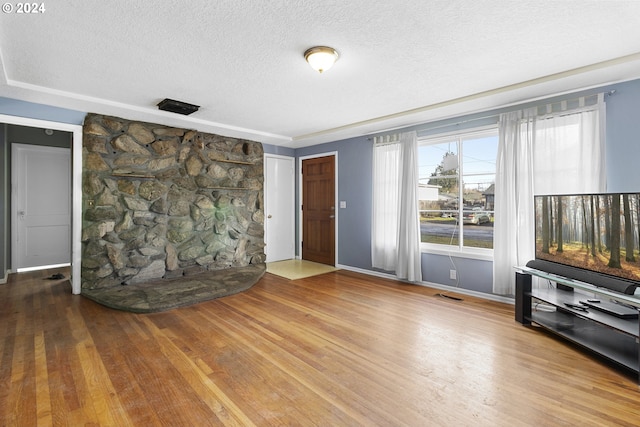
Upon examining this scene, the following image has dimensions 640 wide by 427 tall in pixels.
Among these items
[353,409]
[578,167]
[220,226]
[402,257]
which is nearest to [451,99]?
[578,167]

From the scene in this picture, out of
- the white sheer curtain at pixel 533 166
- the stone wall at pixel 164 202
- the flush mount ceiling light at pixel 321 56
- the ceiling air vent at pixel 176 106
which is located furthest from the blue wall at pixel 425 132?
the flush mount ceiling light at pixel 321 56

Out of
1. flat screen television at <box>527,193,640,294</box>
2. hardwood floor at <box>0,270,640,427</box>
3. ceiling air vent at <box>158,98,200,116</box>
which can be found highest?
ceiling air vent at <box>158,98,200,116</box>

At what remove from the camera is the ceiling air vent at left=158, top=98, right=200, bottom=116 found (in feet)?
12.0

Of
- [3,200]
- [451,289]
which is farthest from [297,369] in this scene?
[3,200]

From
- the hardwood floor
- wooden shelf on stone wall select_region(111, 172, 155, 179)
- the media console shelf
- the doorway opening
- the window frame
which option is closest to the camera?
the hardwood floor

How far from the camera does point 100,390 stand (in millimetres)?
1945

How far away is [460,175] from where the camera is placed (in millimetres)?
4020

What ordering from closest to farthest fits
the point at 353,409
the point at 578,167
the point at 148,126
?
the point at 353,409
the point at 578,167
the point at 148,126

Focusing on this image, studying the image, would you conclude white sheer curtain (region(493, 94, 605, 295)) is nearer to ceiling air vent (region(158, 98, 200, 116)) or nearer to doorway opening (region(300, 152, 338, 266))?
doorway opening (region(300, 152, 338, 266))

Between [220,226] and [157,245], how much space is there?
3.34 ft

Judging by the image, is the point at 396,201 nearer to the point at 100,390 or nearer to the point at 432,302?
the point at 432,302

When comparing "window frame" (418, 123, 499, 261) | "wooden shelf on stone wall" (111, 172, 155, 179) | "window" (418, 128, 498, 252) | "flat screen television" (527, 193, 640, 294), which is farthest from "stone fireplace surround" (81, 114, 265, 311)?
"flat screen television" (527, 193, 640, 294)

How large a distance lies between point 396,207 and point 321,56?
9.12 ft

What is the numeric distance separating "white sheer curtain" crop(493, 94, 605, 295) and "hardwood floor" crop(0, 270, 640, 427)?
2.37ft
